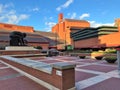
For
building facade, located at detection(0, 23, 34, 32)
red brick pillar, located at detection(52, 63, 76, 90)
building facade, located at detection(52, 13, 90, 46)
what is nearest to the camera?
red brick pillar, located at detection(52, 63, 76, 90)

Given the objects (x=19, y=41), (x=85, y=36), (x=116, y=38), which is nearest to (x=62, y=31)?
(x=85, y=36)

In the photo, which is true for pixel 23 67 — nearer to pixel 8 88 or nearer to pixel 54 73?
pixel 8 88

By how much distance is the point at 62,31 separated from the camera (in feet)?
314

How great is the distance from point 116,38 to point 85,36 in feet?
71.5

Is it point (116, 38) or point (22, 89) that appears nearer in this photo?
point (22, 89)

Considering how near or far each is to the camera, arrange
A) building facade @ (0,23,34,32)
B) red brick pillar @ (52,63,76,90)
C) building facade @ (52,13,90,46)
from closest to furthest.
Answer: red brick pillar @ (52,63,76,90), building facade @ (0,23,34,32), building facade @ (52,13,90,46)

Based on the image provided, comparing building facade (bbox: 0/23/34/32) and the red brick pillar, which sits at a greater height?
Result: building facade (bbox: 0/23/34/32)

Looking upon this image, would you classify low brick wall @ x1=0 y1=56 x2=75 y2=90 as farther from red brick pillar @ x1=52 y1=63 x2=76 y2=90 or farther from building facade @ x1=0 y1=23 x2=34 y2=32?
building facade @ x1=0 y1=23 x2=34 y2=32

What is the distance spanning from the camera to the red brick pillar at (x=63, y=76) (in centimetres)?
546

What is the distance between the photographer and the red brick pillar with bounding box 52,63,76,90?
215 inches

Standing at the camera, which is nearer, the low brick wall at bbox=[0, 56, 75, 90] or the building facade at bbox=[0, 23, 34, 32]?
the low brick wall at bbox=[0, 56, 75, 90]

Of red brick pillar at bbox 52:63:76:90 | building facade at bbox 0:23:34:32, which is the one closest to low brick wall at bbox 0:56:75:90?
red brick pillar at bbox 52:63:76:90

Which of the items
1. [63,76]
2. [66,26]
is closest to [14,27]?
[66,26]

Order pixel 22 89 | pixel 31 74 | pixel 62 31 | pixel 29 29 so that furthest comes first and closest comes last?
pixel 62 31, pixel 29 29, pixel 31 74, pixel 22 89
